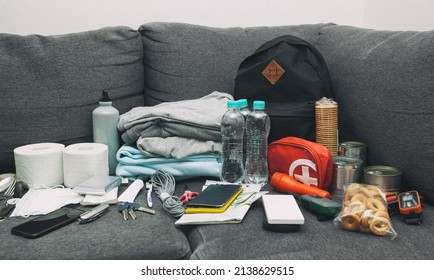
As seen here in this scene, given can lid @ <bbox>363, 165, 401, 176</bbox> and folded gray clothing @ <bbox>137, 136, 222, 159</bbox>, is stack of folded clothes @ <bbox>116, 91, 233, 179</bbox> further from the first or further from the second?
can lid @ <bbox>363, 165, 401, 176</bbox>

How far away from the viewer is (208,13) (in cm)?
175

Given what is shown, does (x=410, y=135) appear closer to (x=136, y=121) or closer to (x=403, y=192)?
(x=403, y=192)

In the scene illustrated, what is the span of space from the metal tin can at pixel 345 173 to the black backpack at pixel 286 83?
0.18 m

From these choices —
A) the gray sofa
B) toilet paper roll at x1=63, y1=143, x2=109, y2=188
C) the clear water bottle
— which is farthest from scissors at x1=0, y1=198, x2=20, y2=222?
the clear water bottle

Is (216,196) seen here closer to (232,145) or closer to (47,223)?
(232,145)

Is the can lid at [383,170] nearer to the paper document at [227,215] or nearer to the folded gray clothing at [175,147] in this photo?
the paper document at [227,215]

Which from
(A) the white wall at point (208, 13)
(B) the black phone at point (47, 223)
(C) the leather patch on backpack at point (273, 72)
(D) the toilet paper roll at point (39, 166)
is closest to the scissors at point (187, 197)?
(B) the black phone at point (47, 223)

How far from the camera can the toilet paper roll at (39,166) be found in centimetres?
116

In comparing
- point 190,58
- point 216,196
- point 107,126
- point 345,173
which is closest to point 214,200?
point 216,196

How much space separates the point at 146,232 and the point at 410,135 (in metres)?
0.71

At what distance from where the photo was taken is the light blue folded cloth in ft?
4.10
